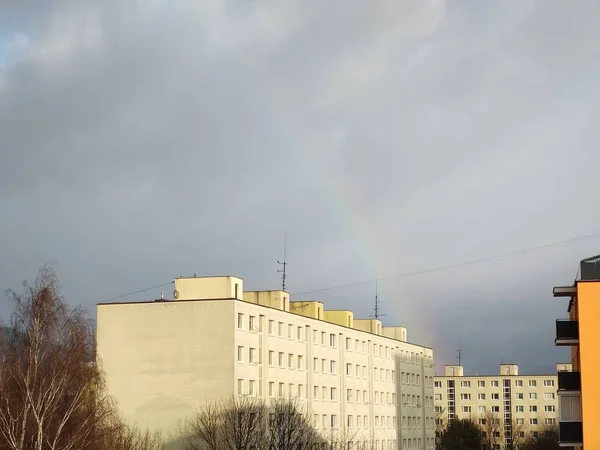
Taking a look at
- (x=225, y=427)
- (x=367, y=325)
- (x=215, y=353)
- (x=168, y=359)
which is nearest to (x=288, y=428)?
(x=225, y=427)

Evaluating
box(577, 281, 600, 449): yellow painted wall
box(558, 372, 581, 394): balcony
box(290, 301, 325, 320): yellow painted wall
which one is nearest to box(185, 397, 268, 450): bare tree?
box(290, 301, 325, 320): yellow painted wall

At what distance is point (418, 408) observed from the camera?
478ft

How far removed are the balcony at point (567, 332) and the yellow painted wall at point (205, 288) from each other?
37.0 metres

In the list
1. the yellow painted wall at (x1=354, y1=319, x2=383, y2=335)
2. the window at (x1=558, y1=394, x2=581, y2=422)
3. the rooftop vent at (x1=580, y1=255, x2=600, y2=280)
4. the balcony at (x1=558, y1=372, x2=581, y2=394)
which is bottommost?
the window at (x1=558, y1=394, x2=581, y2=422)

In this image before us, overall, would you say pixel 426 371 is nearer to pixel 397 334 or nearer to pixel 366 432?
pixel 397 334

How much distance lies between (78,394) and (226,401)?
26.1m

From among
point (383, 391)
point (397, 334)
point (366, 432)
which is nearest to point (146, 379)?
point (366, 432)

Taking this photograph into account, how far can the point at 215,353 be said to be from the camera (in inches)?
3393

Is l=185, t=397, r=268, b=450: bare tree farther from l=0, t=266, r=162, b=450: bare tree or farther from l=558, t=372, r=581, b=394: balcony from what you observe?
l=558, t=372, r=581, b=394: balcony

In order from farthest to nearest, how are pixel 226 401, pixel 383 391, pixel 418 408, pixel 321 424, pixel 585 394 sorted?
pixel 418 408, pixel 383 391, pixel 321 424, pixel 226 401, pixel 585 394

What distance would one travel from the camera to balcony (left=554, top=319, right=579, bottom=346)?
6125 centimetres

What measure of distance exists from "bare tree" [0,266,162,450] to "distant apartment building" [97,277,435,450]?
19.8m

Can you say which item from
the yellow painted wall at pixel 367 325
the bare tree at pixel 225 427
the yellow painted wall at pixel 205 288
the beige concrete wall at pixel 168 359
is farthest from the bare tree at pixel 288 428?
the yellow painted wall at pixel 367 325

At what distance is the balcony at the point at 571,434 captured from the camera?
58128 millimetres
